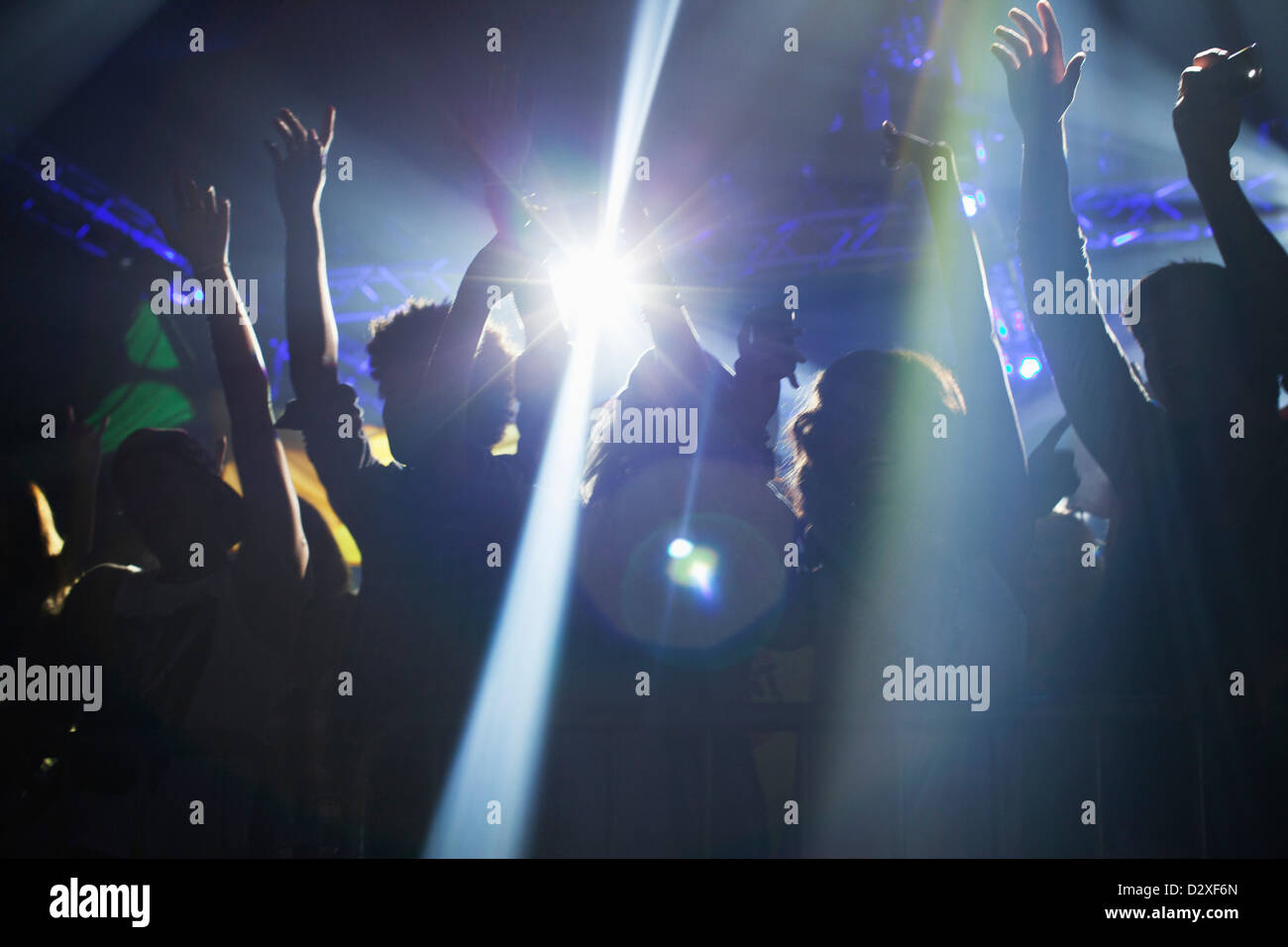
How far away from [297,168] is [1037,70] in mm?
2061

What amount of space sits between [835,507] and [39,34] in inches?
232

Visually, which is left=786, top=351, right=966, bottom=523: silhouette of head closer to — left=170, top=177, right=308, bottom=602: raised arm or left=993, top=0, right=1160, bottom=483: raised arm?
left=993, top=0, right=1160, bottom=483: raised arm

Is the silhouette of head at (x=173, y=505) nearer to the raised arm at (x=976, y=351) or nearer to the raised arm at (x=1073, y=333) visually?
the raised arm at (x=976, y=351)

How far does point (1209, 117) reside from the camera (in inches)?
74.0

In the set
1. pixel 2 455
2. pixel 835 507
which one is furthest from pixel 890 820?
pixel 2 455

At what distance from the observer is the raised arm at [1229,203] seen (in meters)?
1.80

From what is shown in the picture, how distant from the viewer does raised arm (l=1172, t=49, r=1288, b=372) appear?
1.80 meters

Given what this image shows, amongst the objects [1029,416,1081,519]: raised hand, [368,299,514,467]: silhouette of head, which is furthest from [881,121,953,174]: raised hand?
[368,299,514,467]: silhouette of head

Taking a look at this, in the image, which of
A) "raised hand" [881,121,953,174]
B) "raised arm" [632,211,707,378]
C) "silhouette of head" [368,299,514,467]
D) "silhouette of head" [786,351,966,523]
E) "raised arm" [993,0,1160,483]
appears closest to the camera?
"raised arm" [993,0,1160,483]

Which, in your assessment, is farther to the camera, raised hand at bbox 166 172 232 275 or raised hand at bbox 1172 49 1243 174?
raised hand at bbox 166 172 232 275

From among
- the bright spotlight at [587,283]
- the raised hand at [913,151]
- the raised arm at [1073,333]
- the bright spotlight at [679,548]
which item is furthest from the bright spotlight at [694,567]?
the raised hand at [913,151]

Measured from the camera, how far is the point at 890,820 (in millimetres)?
1724

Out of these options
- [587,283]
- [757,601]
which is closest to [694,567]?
[757,601]

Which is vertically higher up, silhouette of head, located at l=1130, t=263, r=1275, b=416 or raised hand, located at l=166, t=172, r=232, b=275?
raised hand, located at l=166, t=172, r=232, b=275
